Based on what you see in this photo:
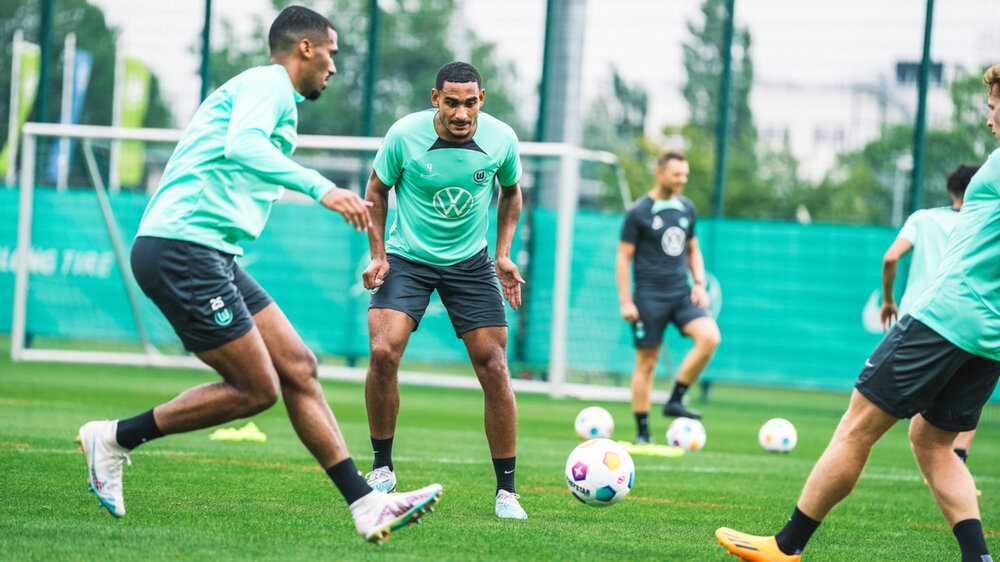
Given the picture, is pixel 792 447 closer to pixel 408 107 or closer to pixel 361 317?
pixel 361 317

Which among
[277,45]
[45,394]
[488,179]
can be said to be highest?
[277,45]

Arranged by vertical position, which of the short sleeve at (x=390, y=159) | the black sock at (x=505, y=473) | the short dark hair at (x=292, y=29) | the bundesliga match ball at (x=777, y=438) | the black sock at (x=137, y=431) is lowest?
the bundesliga match ball at (x=777, y=438)

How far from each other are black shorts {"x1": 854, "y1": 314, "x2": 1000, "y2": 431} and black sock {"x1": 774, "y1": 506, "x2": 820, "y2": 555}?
1.79ft

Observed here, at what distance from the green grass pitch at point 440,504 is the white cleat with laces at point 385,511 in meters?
0.11

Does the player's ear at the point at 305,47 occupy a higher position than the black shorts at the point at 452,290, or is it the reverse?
the player's ear at the point at 305,47

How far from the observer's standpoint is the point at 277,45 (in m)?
4.96

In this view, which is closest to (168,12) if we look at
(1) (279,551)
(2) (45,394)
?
(2) (45,394)

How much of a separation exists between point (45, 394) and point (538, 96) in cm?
752

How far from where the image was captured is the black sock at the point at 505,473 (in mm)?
5895

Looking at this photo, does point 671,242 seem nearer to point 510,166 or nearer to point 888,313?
point 888,313

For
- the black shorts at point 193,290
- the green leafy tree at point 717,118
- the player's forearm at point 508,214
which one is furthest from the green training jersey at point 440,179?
the green leafy tree at point 717,118

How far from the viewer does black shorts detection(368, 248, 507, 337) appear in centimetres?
606

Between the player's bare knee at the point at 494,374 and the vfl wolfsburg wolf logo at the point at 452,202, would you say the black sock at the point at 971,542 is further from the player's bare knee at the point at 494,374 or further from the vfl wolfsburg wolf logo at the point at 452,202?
the vfl wolfsburg wolf logo at the point at 452,202

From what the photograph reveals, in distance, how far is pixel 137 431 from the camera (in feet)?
16.0
